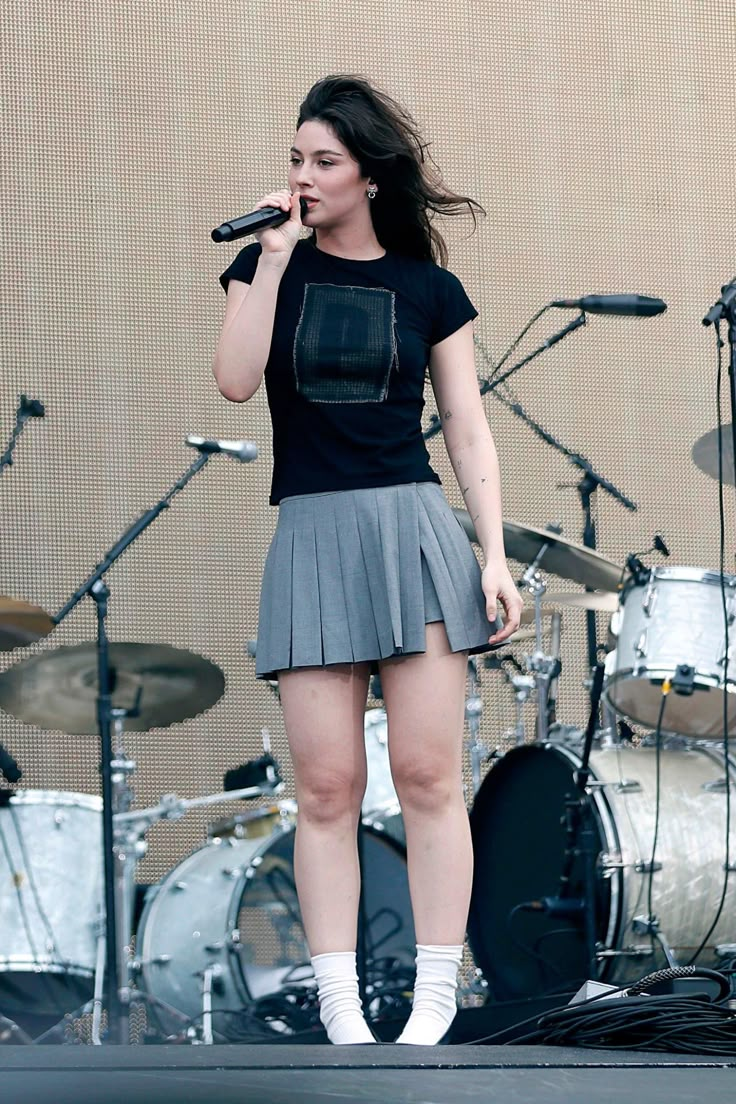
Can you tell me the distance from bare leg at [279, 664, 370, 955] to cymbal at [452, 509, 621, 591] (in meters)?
1.37

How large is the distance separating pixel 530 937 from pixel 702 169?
226cm

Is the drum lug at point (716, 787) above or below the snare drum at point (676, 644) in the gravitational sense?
below

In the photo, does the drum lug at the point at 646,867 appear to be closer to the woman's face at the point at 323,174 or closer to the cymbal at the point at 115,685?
the cymbal at the point at 115,685

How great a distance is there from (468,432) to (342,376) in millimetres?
209

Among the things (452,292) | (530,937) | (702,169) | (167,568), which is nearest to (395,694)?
(452,292)

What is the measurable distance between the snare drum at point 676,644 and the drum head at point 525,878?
238 millimetres

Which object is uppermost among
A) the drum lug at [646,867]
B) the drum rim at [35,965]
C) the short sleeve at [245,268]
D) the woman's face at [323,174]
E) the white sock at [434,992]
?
the woman's face at [323,174]

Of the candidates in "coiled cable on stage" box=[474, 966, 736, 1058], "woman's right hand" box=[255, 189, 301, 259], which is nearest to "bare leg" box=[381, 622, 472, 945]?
"coiled cable on stage" box=[474, 966, 736, 1058]

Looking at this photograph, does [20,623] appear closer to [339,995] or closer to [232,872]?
[232,872]

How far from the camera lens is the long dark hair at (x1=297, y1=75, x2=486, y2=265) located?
197cm

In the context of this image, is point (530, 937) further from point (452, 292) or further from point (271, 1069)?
point (271, 1069)

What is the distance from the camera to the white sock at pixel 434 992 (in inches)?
71.9

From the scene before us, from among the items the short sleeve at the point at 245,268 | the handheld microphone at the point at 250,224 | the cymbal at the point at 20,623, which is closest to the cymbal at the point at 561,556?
the cymbal at the point at 20,623

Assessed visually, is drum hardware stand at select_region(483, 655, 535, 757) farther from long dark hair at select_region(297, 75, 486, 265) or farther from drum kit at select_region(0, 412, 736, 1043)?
long dark hair at select_region(297, 75, 486, 265)
